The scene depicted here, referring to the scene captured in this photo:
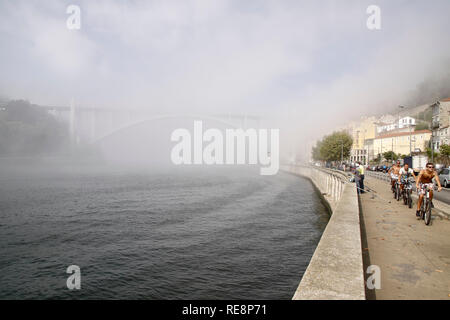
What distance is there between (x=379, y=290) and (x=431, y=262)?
5.66 ft

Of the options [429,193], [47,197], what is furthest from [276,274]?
[47,197]

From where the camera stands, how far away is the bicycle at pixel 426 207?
824 centimetres

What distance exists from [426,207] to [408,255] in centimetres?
344

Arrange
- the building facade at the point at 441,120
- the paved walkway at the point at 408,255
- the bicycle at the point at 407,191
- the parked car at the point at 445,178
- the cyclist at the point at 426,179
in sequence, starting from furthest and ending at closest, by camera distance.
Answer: the building facade at the point at 441,120 → the parked car at the point at 445,178 → the bicycle at the point at 407,191 → the cyclist at the point at 426,179 → the paved walkway at the point at 408,255

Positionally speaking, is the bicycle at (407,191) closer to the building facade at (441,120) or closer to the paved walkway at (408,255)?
Answer: the paved walkway at (408,255)

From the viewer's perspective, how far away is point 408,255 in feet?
18.7

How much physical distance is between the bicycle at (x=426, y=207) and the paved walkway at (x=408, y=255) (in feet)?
0.54

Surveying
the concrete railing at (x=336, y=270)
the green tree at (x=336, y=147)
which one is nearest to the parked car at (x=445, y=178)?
the concrete railing at (x=336, y=270)

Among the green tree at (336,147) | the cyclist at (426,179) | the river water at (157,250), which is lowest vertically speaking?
the river water at (157,250)

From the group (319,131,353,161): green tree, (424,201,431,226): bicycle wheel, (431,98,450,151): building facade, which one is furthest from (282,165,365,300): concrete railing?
(431,98,450,151): building facade

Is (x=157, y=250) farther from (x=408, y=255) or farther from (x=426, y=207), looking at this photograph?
→ (x=408, y=255)

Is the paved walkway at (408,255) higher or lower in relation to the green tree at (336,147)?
lower

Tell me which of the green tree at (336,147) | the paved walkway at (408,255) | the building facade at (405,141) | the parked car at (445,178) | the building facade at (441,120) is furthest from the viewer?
the building facade at (405,141)
